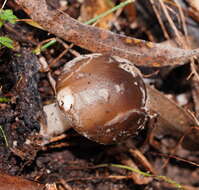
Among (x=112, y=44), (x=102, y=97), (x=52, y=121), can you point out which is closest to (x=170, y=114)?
(x=112, y=44)

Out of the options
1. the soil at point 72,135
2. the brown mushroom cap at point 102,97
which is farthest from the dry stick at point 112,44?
the brown mushroom cap at point 102,97

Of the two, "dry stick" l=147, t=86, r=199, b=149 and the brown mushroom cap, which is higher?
the brown mushroom cap

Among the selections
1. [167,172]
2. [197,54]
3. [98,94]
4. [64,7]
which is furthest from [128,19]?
[167,172]

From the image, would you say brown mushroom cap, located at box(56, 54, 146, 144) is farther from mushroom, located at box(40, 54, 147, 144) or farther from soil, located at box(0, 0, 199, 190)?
soil, located at box(0, 0, 199, 190)

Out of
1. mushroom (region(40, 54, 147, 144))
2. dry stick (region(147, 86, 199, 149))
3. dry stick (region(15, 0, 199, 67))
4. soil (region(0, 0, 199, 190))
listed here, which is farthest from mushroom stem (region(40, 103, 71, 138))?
dry stick (region(147, 86, 199, 149))

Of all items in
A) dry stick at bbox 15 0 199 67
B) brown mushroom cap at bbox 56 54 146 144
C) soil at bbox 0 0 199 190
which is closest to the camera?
brown mushroom cap at bbox 56 54 146 144

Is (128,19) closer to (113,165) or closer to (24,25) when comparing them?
(24,25)

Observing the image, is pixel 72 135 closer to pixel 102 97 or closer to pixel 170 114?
pixel 102 97
